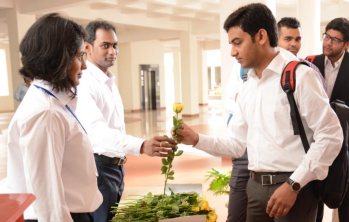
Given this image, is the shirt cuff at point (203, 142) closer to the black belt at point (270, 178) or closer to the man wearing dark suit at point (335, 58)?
the black belt at point (270, 178)

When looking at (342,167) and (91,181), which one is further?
(342,167)

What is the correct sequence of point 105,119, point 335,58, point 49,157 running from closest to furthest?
point 49,157, point 105,119, point 335,58

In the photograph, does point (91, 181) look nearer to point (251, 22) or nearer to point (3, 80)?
point (251, 22)

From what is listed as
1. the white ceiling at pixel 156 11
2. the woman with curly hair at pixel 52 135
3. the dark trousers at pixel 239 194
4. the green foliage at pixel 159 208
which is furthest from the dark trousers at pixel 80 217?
the white ceiling at pixel 156 11

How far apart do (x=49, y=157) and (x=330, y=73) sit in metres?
2.52

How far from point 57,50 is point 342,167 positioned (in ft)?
4.64

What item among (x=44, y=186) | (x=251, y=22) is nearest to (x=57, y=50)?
(x=44, y=186)

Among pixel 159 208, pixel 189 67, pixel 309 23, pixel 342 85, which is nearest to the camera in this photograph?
pixel 159 208

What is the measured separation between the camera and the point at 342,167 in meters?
1.67

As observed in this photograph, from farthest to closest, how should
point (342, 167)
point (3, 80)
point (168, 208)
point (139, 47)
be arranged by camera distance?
1. point (3, 80)
2. point (139, 47)
3. point (342, 167)
4. point (168, 208)

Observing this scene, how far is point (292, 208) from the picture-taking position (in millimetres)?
1688

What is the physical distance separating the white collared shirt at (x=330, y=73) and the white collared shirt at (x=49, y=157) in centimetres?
224

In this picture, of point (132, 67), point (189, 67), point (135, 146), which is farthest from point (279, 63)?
point (132, 67)

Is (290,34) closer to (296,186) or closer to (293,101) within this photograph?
(293,101)
